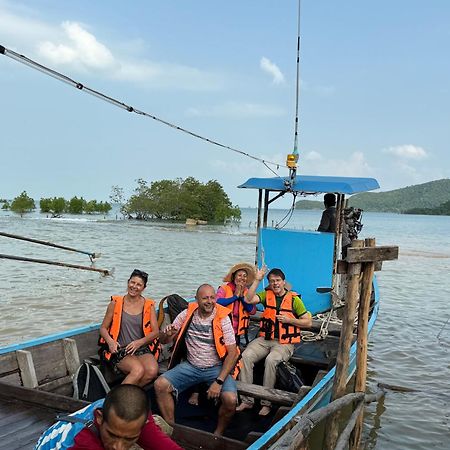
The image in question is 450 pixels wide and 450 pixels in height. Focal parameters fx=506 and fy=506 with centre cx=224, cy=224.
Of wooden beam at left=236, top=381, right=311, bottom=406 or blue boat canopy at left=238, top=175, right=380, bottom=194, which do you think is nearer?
wooden beam at left=236, top=381, right=311, bottom=406

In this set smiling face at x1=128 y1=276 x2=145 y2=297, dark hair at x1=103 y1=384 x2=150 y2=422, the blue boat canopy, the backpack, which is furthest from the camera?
the blue boat canopy

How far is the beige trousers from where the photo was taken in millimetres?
5695

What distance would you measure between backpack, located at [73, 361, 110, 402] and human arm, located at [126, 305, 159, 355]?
15.4 inches

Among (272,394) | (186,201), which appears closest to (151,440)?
(272,394)

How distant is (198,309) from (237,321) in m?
1.13

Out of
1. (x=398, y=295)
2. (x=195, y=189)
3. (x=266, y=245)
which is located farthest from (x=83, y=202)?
(x=266, y=245)

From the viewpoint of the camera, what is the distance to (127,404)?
2275 millimetres

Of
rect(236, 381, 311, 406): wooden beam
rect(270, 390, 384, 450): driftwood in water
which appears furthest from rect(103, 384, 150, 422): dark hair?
rect(236, 381, 311, 406): wooden beam

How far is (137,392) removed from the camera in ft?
7.64

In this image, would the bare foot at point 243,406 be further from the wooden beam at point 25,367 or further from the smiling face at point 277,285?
the wooden beam at point 25,367

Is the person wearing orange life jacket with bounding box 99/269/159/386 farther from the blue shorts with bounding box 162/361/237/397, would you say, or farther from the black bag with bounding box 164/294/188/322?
the black bag with bounding box 164/294/188/322

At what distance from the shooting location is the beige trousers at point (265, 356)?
5.70 metres

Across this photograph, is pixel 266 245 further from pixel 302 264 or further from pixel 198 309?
pixel 198 309

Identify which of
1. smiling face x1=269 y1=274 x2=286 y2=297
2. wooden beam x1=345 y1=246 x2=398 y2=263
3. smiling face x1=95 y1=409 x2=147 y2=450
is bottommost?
smiling face x1=95 y1=409 x2=147 y2=450
